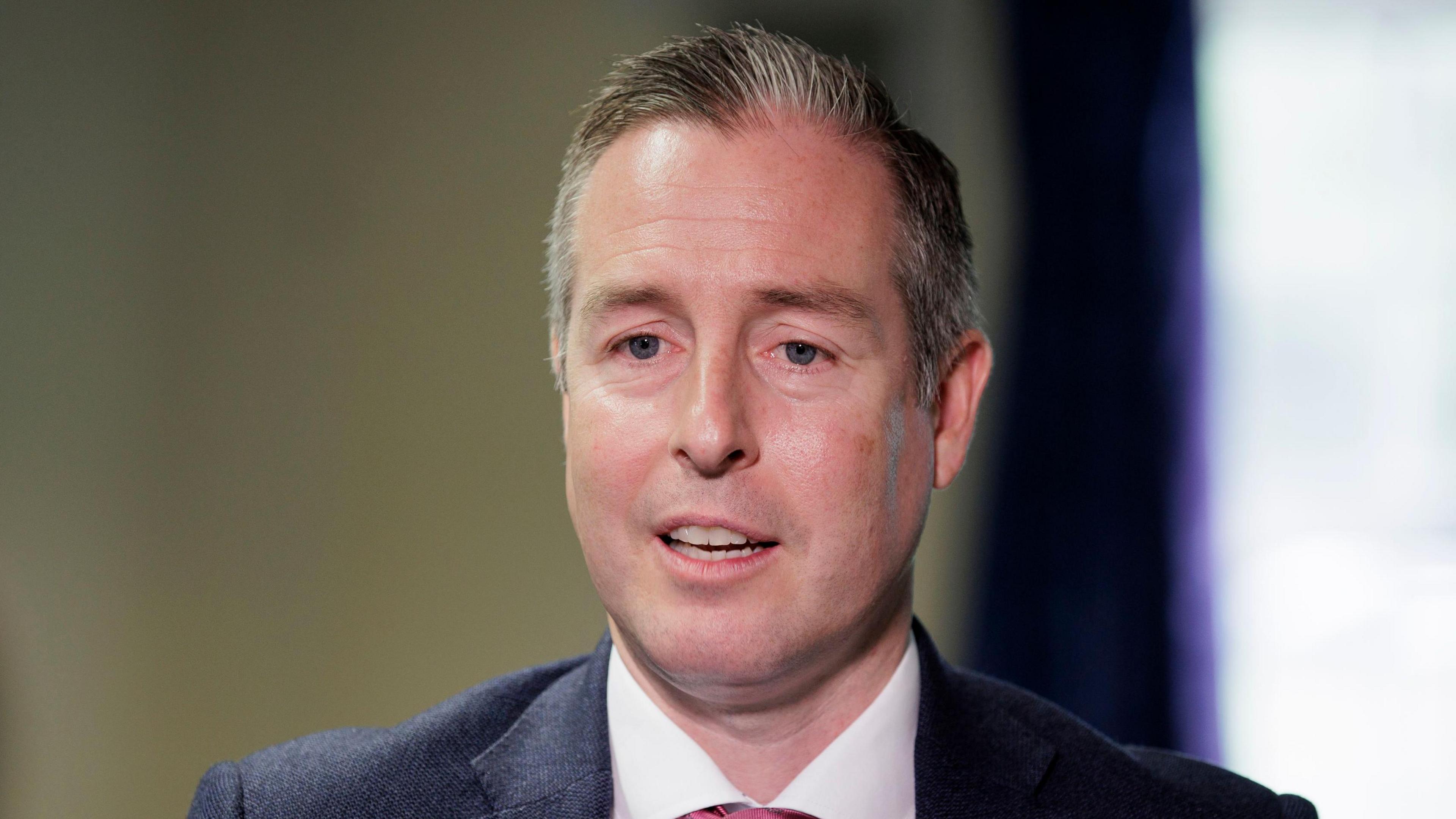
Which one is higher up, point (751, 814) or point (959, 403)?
point (959, 403)

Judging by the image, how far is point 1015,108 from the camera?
4.17 m

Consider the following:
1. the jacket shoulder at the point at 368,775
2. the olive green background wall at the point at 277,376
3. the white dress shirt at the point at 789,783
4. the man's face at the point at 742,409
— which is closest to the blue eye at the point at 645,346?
the man's face at the point at 742,409

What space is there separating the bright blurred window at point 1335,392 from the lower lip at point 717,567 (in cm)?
261

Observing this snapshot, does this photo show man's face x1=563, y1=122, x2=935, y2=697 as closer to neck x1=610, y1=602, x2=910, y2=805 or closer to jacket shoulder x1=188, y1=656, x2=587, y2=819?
neck x1=610, y1=602, x2=910, y2=805

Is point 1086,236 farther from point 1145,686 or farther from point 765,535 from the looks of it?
point 765,535

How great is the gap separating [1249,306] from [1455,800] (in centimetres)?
151

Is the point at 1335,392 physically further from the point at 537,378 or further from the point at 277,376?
the point at 277,376

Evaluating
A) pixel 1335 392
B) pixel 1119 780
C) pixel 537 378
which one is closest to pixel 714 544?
pixel 1119 780

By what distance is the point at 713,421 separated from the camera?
175cm

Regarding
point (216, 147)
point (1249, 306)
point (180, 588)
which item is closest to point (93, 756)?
point (180, 588)

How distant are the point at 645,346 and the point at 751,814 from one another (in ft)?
2.18

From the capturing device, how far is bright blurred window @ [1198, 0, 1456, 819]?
3836mm

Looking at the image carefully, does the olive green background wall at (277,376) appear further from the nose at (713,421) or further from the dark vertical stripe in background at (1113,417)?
the nose at (713,421)

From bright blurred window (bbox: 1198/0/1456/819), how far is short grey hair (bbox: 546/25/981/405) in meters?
2.22
